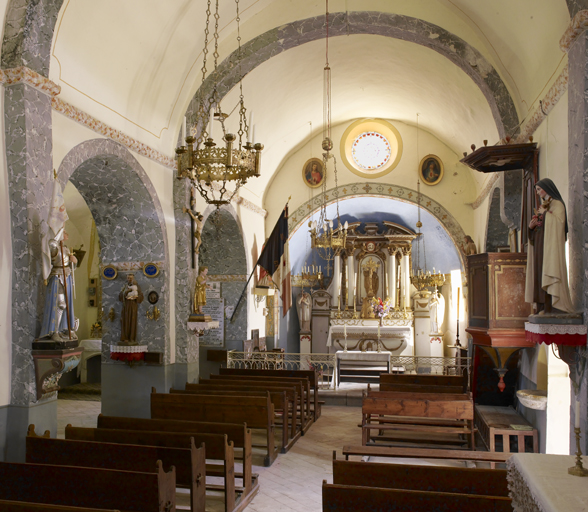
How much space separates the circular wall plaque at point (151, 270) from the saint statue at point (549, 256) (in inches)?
234

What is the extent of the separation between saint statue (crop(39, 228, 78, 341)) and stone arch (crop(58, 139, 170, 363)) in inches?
109

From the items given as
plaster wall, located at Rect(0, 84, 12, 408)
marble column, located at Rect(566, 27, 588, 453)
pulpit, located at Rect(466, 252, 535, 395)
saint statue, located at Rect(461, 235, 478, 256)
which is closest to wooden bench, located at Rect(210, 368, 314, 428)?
pulpit, located at Rect(466, 252, 535, 395)

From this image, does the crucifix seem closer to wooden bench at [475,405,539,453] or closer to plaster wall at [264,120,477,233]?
wooden bench at [475,405,539,453]

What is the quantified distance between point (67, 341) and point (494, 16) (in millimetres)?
7390

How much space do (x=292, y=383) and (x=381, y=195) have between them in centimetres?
815

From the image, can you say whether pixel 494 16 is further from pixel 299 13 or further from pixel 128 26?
pixel 128 26

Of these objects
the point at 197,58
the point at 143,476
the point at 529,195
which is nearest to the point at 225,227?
the point at 197,58

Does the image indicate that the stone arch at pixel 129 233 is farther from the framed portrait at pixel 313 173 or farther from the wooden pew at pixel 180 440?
the framed portrait at pixel 313 173

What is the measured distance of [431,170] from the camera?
599 inches

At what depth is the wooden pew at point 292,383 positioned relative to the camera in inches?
349

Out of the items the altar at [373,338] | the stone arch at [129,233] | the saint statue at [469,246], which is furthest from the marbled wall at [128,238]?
the altar at [373,338]

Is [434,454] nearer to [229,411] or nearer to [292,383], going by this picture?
[229,411]

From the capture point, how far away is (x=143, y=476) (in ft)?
13.3

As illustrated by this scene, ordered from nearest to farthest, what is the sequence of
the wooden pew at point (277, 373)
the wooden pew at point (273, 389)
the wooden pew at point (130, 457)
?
the wooden pew at point (130, 457), the wooden pew at point (273, 389), the wooden pew at point (277, 373)
